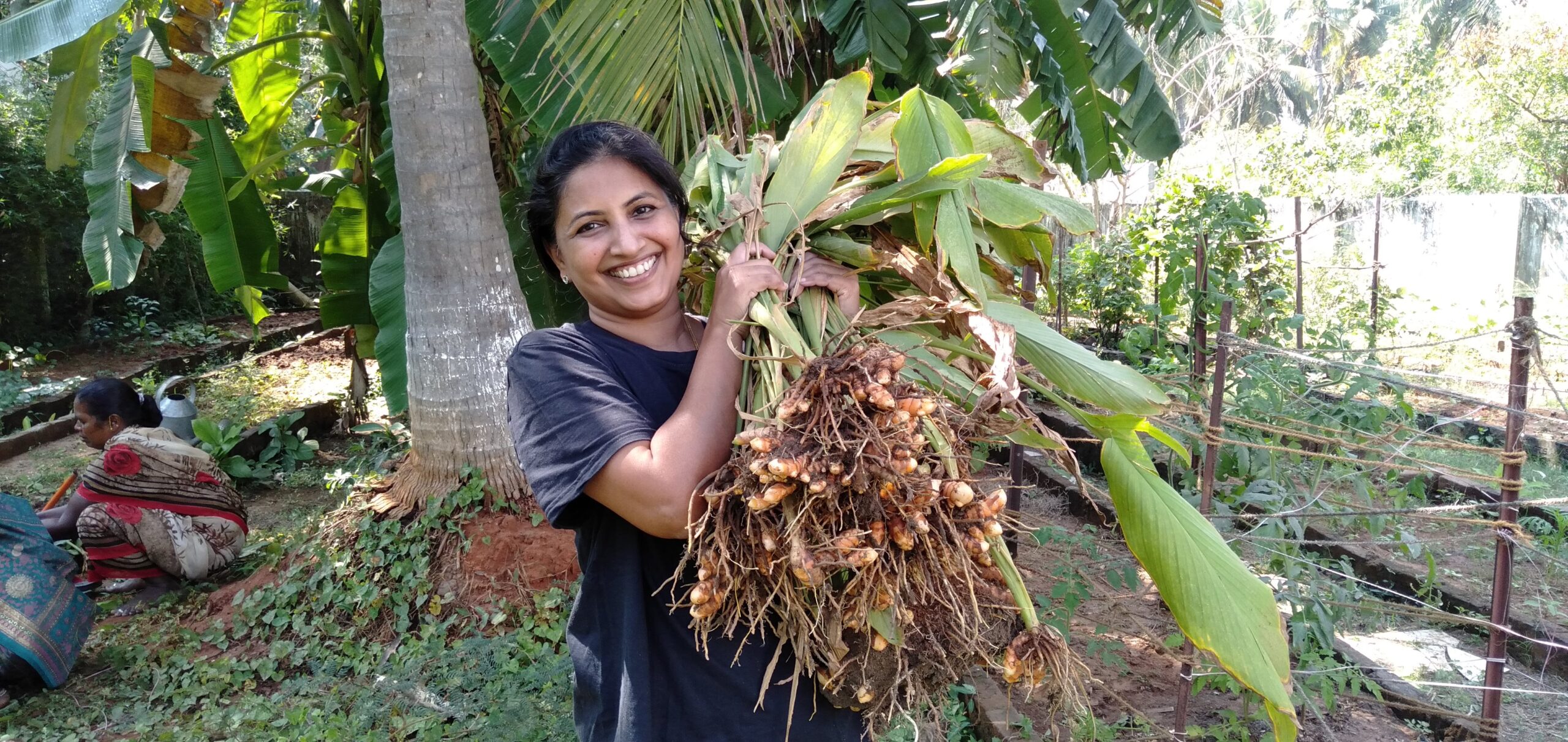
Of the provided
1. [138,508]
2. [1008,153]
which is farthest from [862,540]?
[138,508]

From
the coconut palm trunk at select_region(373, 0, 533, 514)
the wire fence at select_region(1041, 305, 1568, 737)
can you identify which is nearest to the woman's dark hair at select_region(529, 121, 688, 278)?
the wire fence at select_region(1041, 305, 1568, 737)

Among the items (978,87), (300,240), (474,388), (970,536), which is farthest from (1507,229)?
(300,240)

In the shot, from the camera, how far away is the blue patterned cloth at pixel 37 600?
11.6ft

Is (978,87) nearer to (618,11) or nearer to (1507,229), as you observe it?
(618,11)

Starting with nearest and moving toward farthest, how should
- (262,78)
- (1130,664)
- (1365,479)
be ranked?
(1365,479) < (1130,664) < (262,78)

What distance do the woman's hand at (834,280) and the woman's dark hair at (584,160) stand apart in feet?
0.69

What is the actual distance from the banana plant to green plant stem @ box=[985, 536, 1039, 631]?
16cm

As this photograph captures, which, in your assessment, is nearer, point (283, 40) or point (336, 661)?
point (336, 661)

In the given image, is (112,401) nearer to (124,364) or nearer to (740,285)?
(740,285)

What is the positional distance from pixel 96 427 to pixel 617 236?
437cm

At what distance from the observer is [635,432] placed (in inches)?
47.4

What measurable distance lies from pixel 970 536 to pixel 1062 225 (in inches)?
24.7

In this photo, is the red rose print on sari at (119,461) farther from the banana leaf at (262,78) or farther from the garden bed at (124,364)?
the garden bed at (124,364)

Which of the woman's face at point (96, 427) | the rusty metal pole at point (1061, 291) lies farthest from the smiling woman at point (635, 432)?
the rusty metal pole at point (1061, 291)
